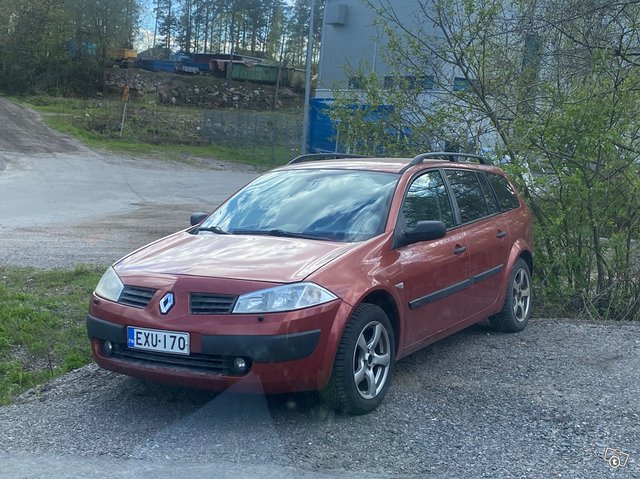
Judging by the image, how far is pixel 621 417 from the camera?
562 centimetres

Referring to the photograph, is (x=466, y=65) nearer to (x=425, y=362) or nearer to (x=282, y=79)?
(x=425, y=362)

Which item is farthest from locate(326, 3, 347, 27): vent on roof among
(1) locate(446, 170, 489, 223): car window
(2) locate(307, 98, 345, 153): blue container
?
(1) locate(446, 170, 489, 223): car window

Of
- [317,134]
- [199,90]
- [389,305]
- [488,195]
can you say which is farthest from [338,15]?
[199,90]

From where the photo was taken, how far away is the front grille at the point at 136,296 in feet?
17.8

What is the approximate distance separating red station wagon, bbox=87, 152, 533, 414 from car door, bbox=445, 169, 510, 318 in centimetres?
2

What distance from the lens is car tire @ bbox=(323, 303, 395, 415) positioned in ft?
17.5

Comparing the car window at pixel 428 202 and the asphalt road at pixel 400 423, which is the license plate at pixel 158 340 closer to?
the asphalt road at pixel 400 423

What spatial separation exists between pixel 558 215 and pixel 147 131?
1323 inches

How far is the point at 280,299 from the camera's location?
5.18 m

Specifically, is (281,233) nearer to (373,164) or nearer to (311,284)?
(311,284)

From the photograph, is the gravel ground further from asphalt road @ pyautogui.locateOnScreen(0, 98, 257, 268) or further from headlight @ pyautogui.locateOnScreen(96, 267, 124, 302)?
asphalt road @ pyautogui.locateOnScreen(0, 98, 257, 268)

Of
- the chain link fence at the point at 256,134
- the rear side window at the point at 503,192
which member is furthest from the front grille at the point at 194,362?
the chain link fence at the point at 256,134

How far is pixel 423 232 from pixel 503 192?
2504mm

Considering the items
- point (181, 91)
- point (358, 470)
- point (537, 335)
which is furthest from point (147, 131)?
point (358, 470)
